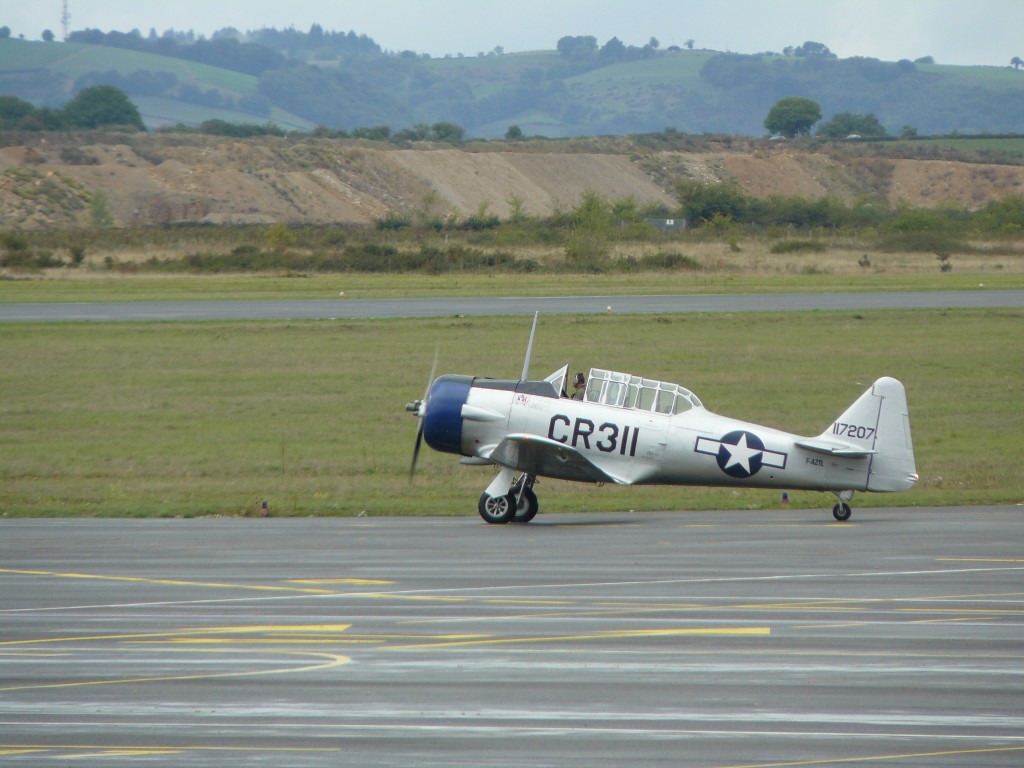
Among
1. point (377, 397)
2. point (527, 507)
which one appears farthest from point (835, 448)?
point (377, 397)

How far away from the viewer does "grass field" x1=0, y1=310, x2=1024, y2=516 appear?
19.6 m

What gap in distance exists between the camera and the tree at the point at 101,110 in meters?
178

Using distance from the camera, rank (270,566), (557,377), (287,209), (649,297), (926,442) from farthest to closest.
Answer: (287,209), (649,297), (926,442), (557,377), (270,566)

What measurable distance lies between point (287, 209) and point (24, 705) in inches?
4413

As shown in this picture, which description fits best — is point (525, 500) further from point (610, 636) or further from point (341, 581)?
point (610, 636)

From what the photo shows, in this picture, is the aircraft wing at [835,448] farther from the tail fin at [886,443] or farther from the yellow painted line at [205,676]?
the yellow painted line at [205,676]

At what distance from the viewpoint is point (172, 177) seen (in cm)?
11881

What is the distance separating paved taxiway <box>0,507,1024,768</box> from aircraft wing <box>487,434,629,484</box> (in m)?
1.14

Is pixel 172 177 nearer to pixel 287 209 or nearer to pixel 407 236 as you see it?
pixel 287 209

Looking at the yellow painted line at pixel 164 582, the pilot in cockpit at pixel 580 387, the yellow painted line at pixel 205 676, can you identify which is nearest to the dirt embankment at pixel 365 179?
the pilot in cockpit at pixel 580 387

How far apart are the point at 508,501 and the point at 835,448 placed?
181 inches

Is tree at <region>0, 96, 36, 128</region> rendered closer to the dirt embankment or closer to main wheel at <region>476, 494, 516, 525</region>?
the dirt embankment

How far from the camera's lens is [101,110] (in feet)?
605

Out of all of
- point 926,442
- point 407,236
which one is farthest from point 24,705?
point 407,236
